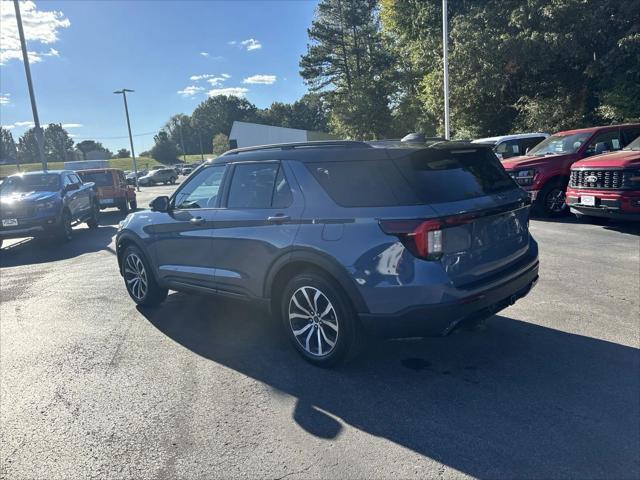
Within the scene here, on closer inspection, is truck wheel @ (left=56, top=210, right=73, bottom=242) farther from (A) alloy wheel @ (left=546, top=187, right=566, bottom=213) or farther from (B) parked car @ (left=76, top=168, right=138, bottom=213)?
(A) alloy wheel @ (left=546, top=187, right=566, bottom=213)

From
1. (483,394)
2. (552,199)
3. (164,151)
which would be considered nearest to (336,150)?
(483,394)

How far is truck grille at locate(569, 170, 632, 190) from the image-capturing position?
314 inches


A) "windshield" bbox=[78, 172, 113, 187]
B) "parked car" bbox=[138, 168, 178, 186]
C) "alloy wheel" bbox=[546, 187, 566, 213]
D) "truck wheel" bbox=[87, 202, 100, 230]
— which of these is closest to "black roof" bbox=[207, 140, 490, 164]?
"alloy wheel" bbox=[546, 187, 566, 213]

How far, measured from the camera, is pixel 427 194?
10.9 feet

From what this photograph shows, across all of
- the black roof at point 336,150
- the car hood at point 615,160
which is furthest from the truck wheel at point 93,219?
the car hood at point 615,160

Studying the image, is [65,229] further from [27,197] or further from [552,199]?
[552,199]

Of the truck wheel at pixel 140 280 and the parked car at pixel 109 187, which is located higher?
the parked car at pixel 109 187

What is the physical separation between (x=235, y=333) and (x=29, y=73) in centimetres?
1700

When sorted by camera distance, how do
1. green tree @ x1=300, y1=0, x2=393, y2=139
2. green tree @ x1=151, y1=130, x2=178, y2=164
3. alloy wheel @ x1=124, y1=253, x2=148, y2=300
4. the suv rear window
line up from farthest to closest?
green tree @ x1=151, y1=130, x2=178, y2=164 → green tree @ x1=300, y1=0, x2=393, y2=139 → alloy wheel @ x1=124, y1=253, x2=148, y2=300 → the suv rear window

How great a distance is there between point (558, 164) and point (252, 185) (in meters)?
8.15

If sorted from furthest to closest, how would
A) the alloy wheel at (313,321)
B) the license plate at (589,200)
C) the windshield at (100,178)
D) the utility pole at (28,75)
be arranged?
the windshield at (100,178) → the utility pole at (28,75) → the license plate at (589,200) → the alloy wheel at (313,321)

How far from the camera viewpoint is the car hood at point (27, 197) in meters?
10.7

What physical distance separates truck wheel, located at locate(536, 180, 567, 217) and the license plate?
5.59 ft

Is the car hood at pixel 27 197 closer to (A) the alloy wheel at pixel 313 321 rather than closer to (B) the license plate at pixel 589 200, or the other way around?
(A) the alloy wheel at pixel 313 321
